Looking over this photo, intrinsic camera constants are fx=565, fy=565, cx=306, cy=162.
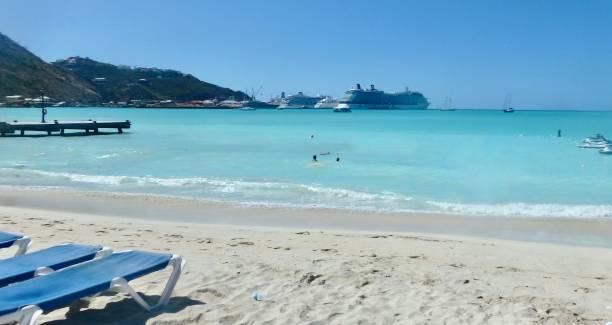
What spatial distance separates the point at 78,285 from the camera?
12.9 feet

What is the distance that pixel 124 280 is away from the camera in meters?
4.14

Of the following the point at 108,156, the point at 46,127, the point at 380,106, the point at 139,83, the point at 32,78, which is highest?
the point at 139,83

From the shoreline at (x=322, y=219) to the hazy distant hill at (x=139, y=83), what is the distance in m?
146

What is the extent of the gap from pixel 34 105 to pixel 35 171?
332 feet

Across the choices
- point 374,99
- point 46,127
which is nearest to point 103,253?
point 46,127

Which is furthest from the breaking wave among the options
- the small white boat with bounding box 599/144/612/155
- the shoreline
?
the small white boat with bounding box 599/144/612/155

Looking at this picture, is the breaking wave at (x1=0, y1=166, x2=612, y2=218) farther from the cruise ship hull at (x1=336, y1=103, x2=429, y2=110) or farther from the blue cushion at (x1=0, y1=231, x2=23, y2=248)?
the cruise ship hull at (x1=336, y1=103, x2=429, y2=110)

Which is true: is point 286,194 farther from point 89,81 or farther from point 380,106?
point 89,81

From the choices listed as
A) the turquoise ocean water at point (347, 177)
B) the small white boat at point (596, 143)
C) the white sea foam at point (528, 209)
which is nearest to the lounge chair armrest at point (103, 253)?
the turquoise ocean water at point (347, 177)

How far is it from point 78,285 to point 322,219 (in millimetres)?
7013

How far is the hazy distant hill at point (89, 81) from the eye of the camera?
114 metres

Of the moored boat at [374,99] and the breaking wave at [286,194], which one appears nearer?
the breaking wave at [286,194]

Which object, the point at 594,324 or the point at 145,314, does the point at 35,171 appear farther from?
the point at 594,324

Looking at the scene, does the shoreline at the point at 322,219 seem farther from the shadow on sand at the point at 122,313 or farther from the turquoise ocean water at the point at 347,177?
the shadow on sand at the point at 122,313
